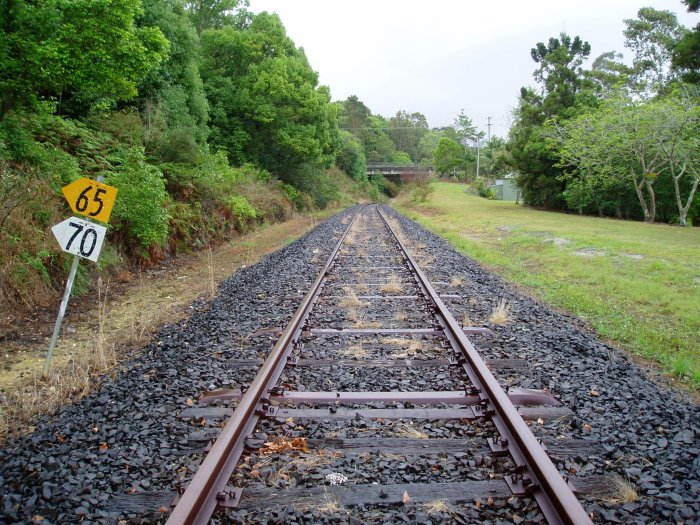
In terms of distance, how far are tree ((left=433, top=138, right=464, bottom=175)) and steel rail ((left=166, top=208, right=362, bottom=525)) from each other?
98584mm

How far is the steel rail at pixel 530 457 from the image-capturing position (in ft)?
7.95

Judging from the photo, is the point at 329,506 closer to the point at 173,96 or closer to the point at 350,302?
the point at 350,302

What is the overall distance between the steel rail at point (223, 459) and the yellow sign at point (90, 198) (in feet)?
7.16

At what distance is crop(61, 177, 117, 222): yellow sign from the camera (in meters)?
4.71

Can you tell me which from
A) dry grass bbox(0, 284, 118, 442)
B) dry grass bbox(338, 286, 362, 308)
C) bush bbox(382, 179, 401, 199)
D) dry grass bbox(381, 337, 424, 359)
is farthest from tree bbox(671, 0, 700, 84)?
bush bbox(382, 179, 401, 199)

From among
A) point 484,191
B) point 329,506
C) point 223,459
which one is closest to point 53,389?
point 223,459

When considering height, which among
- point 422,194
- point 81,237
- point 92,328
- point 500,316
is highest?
point 422,194

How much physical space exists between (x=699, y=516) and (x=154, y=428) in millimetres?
3315

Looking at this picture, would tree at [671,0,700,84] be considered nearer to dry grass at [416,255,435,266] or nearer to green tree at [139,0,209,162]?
dry grass at [416,255,435,266]

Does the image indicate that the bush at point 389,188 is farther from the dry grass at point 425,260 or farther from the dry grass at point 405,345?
the dry grass at point 405,345

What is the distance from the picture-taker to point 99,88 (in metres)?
7.90

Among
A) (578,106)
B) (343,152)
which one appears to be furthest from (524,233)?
(343,152)

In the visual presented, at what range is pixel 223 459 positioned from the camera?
288cm

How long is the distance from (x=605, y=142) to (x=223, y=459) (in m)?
30.4
